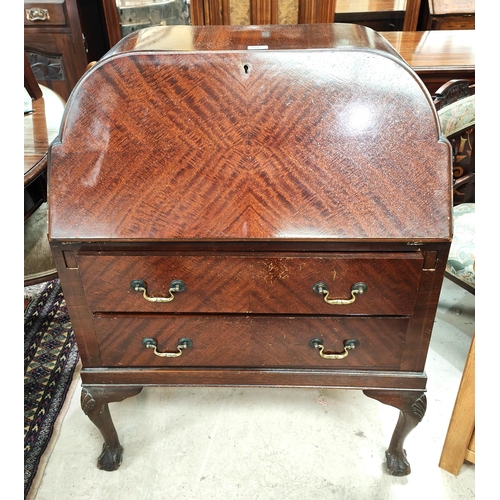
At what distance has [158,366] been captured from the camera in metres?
1.34

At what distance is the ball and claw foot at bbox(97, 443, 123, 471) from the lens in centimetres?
160

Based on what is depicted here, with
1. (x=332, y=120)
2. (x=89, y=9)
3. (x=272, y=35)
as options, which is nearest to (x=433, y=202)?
(x=332, y=120)

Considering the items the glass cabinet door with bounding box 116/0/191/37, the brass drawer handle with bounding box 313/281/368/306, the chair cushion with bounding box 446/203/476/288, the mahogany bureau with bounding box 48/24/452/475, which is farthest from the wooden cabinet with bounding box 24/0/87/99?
the brass drawer handle with bounding box 313/281/368/306

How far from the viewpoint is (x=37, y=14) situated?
312 centimetres

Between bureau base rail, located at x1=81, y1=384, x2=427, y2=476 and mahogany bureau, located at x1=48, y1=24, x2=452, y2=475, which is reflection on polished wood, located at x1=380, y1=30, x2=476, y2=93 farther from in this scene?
bureau base rail, located at x1=81, y1=384, x2=427, y2=476

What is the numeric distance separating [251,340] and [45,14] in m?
2.92

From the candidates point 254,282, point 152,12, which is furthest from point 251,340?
point 152,12

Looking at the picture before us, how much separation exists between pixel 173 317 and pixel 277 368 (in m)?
0.33

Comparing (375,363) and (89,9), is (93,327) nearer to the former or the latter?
(375,363)

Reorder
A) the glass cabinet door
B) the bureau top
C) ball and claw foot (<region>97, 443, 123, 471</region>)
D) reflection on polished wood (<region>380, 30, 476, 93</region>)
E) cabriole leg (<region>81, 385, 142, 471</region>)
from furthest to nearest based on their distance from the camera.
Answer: the glass cabinet door, reflection on polished wood (<region>380, 30, 476, 93</region>), ball and claw foot (<region>97, 443, 123, 471</region>), cabriole leg (<region>81, 385, 142, 471</region>), the bureau top

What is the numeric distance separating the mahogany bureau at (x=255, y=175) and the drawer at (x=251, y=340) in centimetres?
8

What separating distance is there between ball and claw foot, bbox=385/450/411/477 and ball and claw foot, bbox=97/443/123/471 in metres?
0.93

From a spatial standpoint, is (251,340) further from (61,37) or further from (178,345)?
(61,37)

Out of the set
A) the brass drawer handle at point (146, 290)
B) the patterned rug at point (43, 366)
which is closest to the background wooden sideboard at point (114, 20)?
the patterned rug at point (43, 366)
